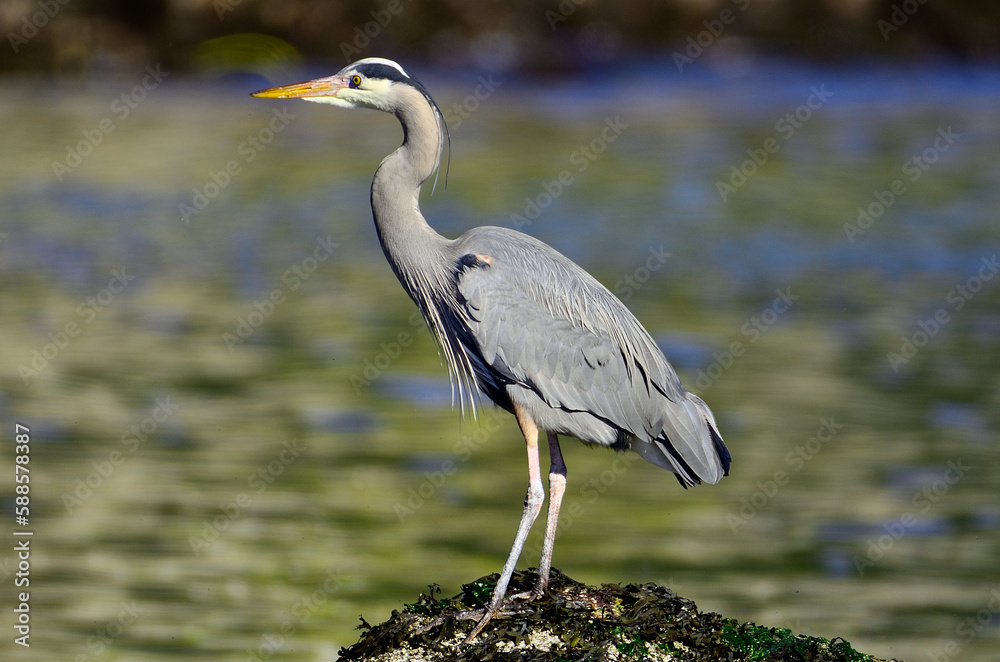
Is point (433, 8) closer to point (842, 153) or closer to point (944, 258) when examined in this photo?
point (842, 153)

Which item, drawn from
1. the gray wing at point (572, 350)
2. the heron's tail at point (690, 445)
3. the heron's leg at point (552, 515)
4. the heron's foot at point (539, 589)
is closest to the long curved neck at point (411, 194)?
the gray wing at point (572, 350)

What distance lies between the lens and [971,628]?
9.15 m

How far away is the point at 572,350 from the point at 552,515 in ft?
2.85

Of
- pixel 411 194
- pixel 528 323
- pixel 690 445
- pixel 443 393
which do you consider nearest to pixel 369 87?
pixel 411 194

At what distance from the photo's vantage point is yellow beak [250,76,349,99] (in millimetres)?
6816

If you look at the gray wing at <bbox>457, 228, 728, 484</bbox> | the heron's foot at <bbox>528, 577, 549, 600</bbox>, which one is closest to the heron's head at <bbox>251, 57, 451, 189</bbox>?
the gray wing at <bbox>457, 228, 728, 484</bbox>

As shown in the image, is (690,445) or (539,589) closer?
(539,589)

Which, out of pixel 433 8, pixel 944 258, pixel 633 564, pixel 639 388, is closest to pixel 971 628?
pixel 633 564

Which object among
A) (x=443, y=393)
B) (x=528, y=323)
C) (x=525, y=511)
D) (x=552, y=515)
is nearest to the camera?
(x=552, y=515)

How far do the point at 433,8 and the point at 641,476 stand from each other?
28.6 meters

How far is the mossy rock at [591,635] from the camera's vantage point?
597 cm

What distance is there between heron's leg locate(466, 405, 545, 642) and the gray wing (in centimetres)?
17

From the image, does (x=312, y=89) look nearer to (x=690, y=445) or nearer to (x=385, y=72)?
(x=385, y=72)

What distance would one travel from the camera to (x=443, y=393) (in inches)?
557
